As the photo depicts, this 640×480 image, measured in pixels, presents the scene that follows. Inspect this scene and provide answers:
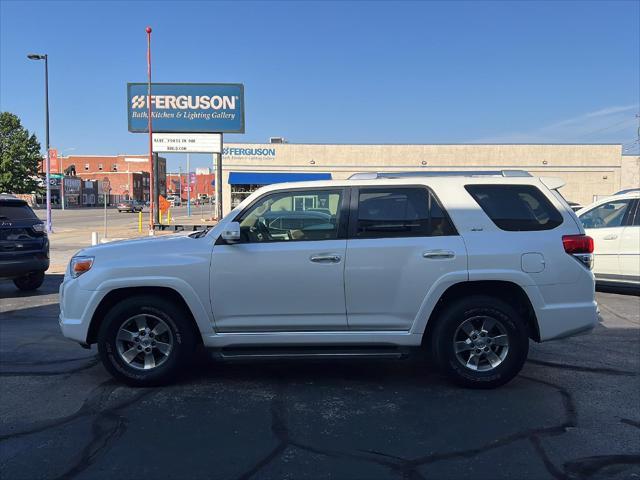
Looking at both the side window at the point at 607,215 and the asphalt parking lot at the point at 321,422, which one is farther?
the side window at the point at 607,215

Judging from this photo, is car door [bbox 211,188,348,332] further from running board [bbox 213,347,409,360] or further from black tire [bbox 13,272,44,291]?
black tire [bbox 13,272,44,291]

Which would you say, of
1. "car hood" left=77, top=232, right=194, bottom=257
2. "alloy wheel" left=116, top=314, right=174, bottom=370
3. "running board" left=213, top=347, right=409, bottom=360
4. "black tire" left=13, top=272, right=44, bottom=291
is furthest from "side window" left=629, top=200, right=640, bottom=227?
"black tire" left=13, top=272, right=44, bottom=291

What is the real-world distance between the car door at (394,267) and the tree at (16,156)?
233 feet

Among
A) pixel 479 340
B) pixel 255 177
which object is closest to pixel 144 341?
pixel 479 340

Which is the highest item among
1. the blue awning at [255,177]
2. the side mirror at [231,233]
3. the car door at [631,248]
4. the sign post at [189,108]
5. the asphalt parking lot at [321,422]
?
the sign post at [189,108]

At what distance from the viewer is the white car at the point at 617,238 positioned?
9523mm

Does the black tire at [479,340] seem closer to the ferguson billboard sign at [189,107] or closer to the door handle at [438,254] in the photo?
the door handle at [438,254]

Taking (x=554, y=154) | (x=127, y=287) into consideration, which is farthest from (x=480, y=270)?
(x=554, y=154)

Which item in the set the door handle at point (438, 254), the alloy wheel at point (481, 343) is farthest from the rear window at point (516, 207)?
the alloy wheel at point (481, 343)

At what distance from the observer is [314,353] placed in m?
4.75

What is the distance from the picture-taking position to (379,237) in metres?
4.80

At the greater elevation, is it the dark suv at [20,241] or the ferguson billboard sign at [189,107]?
the ferguson billboard sign at [189,107]

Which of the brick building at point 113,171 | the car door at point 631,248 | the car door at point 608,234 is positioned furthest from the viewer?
the brick building at point 113,171

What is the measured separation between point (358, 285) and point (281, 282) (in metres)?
0.67
